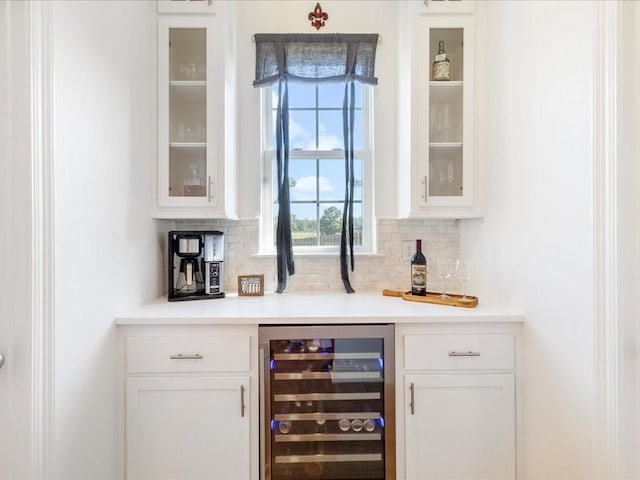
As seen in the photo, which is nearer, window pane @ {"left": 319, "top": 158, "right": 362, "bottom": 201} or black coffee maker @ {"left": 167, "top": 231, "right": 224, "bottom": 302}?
black coffee maker @ {"left": 167, "top": 231, "right": 224, "bottom": 302}

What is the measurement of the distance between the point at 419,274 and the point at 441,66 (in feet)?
3.69

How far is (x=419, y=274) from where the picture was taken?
6.52 ft

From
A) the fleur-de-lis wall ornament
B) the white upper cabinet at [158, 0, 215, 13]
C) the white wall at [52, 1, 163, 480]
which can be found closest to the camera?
the white wall at [52, 1, 163, 480]

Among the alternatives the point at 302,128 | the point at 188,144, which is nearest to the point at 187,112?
the point at 188,144

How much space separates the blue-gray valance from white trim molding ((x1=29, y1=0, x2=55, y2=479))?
123 centimetres

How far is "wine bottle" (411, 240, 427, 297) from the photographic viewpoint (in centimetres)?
198

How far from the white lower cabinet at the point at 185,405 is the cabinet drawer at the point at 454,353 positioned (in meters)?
0.74

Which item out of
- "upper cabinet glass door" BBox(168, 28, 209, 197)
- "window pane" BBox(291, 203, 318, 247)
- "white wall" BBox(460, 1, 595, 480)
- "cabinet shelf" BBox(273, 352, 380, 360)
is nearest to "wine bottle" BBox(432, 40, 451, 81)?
"white wall" BBox(460, 1, 595, 480)

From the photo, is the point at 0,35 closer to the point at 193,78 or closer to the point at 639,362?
the point at 193,78

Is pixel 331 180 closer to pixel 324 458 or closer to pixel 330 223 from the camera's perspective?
pixel 330 223

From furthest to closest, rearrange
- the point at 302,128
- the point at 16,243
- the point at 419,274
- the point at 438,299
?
the point at 302,128 < the point at 419,274 < the point at 438,299 < the point at 16,243

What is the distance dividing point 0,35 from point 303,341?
1.49 m

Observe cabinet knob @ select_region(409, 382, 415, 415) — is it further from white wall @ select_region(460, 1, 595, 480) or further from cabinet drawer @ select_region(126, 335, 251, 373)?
cabinet drawer @ select_region(126, 335, 251, 373)

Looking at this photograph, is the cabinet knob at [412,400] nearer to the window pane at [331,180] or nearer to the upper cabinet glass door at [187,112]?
the window pane at [331,180]
